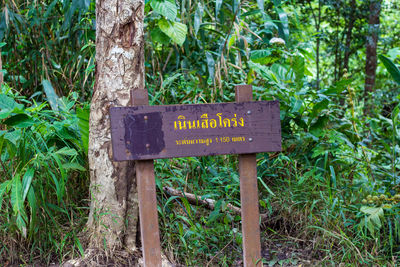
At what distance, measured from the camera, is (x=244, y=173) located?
2350mm

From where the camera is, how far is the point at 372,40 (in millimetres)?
5695

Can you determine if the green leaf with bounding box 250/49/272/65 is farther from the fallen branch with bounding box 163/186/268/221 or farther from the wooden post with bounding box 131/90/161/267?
the wooden post with bounding box 131/90/161/267

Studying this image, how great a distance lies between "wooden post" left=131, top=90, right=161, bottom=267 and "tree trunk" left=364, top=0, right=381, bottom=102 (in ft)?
13.5

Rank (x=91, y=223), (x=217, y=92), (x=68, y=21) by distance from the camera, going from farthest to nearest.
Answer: (x=217, y=92) < (x=68, y=21) < (x=91, y=223)

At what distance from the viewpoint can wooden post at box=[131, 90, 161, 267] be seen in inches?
88.8

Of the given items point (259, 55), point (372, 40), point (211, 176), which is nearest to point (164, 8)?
point (259, 55)

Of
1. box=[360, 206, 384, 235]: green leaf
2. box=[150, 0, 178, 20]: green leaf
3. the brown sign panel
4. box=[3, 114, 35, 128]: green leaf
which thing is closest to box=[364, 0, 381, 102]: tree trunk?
box=[360, 206, 384, 235]: green leaf

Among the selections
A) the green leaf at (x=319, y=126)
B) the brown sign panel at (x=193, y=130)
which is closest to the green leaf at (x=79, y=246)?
the brown sign panel at (x=193, y=130)

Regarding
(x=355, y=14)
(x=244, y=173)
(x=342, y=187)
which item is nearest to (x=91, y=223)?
(x=244, y=173)

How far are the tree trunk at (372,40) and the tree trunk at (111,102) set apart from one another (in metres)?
3.96

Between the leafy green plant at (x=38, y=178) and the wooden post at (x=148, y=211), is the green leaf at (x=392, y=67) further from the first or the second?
the leafy green plant at (x=38, y=178)

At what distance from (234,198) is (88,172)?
103 cm

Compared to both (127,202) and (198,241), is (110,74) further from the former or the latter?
(198,241)

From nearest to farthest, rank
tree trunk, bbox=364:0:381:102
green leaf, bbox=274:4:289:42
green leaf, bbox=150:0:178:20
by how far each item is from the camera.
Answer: green leaf, bbox=150:0:178:20, green leaf, bbox=274:4:289:42, tree trunk, bbox=364:0:381:102
